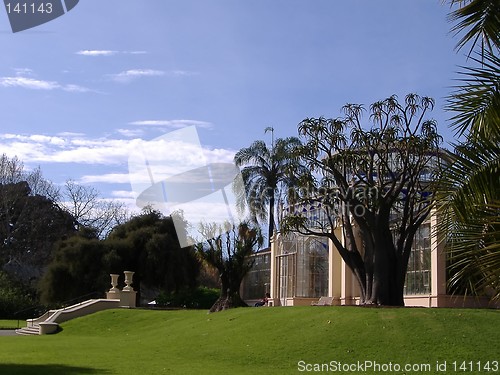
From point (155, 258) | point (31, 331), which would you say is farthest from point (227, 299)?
point (155, 258)

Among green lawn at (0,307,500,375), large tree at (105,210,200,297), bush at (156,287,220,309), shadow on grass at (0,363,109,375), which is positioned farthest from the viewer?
bush at (156,287,220,309)

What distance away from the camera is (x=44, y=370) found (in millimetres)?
13906

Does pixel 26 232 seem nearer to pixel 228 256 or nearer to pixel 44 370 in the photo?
pixel 228 256

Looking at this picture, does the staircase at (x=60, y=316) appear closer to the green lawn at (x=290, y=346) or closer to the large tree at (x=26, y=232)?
the green lawn at (x=290, y=346)

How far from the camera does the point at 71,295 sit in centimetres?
4466

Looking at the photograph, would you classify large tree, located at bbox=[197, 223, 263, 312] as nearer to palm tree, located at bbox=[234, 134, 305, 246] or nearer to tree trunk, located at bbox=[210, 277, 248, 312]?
tree trunk, located at bbox=[210, 277, 248, 312]

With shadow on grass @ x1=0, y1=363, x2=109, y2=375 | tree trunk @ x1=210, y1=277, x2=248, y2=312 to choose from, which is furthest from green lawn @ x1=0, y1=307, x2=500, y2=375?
tree trunk @ x1=210, y1=277, x2=248, y2=312

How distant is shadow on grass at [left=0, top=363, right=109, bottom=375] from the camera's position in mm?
13445

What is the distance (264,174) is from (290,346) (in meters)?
31.1

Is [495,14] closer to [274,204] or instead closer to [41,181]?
[274,204]

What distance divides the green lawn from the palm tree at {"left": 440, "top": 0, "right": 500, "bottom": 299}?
7.36 meters

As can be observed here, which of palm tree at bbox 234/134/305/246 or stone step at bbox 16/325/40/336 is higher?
palm tree at bbox 234/134/305/246

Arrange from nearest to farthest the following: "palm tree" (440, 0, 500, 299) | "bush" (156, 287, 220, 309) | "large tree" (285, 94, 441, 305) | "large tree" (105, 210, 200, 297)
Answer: "palm tree" (440, 0, 500, 299) → "large tree" (285, 94, 441, 305) → "large tree" (105, 210, 200, 297) → "bush" (156, 287, 220, 309)

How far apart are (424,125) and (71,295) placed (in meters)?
28.3
